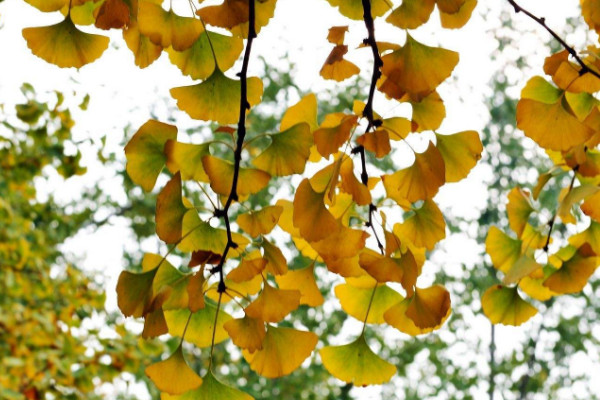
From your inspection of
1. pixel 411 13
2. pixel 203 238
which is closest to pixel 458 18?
pixel 411 13

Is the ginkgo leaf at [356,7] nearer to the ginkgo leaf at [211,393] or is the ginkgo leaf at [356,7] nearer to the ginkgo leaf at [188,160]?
the ginkgo leaf at [188,160]

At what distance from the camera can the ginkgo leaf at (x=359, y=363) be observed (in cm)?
64

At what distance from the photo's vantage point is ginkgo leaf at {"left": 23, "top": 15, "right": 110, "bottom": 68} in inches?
22.6

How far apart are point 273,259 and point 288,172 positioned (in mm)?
70

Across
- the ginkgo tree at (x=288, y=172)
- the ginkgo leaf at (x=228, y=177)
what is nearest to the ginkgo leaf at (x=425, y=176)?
the ginkgo tree at (x=288, y=172)

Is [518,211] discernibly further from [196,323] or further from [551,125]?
[196,323]

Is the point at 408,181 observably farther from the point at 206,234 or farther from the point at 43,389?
the point at 43,389

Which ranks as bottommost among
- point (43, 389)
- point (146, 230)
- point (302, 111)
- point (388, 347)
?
point (388, 347)

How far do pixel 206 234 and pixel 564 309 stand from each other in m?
4.45

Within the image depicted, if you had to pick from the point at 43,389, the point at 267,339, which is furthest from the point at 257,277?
the point at 43,389

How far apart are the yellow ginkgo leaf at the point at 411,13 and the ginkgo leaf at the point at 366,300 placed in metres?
0.23

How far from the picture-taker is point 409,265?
53cm

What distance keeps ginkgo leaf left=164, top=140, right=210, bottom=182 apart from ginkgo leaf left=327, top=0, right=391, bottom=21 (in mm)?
168

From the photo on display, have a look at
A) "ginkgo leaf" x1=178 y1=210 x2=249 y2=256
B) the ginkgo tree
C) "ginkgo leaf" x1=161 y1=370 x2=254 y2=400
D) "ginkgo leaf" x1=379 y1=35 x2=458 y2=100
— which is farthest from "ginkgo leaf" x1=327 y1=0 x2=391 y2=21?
"ginkgo leaf" x1=161 y1=370 x2=254 y2=400
